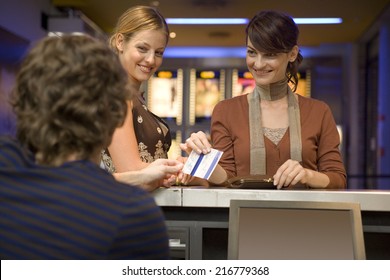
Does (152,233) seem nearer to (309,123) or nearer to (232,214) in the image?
(232,214)

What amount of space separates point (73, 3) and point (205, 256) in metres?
5.98

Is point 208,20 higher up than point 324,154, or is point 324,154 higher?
point 208,20

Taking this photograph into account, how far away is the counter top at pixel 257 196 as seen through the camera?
5.96ft

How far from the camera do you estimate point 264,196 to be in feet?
6.02

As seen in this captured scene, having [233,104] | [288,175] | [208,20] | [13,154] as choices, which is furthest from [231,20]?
[13,154]

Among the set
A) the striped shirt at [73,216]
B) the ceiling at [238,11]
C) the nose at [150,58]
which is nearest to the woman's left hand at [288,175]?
the nose at [150,58]

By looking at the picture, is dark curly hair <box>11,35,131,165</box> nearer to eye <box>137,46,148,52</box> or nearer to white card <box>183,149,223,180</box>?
white card <box>183,149,223,180</box>

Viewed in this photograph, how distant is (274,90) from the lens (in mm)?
2451

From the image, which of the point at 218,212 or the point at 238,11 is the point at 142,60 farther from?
the point at 238,11

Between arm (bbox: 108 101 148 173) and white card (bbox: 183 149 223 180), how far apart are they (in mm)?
150

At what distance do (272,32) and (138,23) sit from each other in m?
0.48

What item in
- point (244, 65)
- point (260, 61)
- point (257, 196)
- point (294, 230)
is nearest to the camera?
point (294, 230)

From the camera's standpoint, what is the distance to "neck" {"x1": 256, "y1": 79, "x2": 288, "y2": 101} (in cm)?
244
